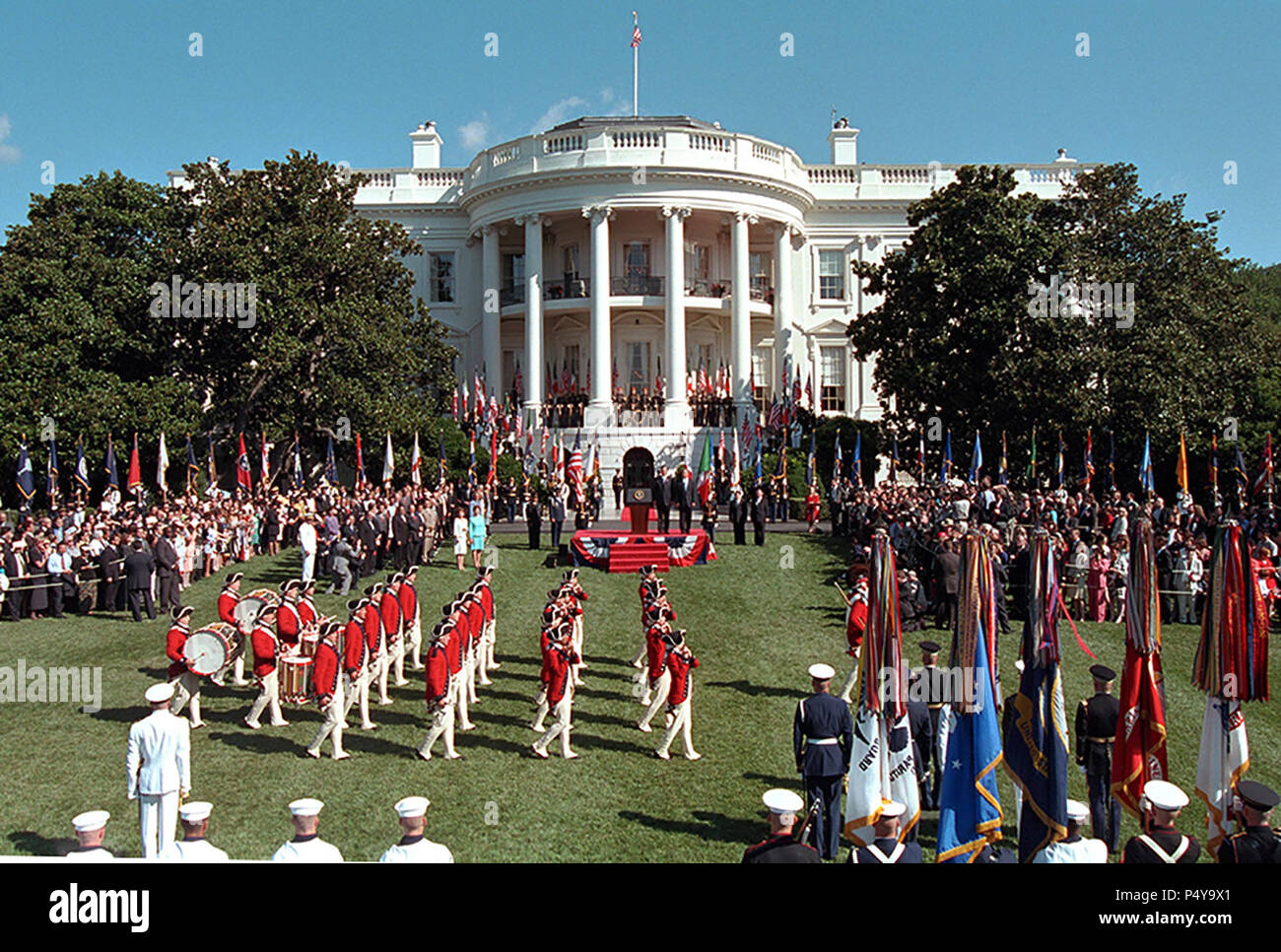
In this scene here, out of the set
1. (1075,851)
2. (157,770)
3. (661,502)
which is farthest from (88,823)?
(661,502)

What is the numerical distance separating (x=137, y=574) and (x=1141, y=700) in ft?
58.1

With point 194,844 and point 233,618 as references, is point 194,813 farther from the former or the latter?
point 233,618

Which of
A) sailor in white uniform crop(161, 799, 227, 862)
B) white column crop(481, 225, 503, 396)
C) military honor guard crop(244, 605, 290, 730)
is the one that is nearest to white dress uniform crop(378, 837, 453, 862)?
sailor in white uniform crop(161, 799, 227, 862)

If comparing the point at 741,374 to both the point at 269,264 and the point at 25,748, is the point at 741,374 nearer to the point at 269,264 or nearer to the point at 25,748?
the point at 269,264

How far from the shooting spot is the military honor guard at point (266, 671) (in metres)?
13.4

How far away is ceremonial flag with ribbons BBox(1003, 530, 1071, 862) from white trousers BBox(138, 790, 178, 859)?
7.54m

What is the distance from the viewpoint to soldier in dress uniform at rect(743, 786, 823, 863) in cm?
605

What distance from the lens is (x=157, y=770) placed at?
9375mm

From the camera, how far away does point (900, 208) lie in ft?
149

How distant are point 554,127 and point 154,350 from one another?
21.4m

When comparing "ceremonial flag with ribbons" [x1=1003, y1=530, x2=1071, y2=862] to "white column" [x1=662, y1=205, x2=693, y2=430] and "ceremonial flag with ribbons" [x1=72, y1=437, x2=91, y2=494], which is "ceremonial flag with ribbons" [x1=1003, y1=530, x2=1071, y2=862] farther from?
"white column" [x1=662, y1=205, x2=693, y2=430]

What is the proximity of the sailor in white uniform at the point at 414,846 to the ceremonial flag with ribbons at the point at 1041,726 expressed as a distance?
16.4 ft

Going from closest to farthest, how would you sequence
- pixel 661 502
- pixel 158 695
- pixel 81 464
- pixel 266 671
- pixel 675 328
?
pixel 158 695
pixel 266 671
pixel 81 464
pixel 661 502
pixel 675 328

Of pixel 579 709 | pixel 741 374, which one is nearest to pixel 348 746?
pixel 579 709
